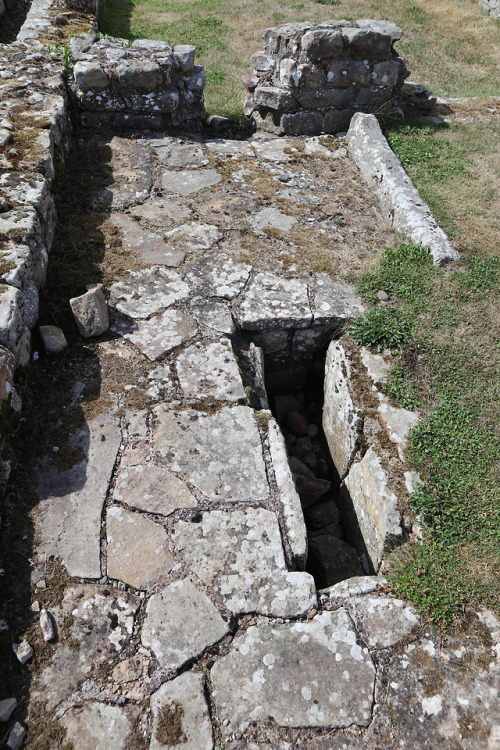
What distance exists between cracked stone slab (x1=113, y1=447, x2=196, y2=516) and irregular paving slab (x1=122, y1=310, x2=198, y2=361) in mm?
802

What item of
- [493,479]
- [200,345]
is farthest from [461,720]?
[200,345]

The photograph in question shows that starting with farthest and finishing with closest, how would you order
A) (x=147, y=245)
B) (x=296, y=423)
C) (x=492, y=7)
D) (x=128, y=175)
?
(x=492, y=7) → (x=128, y=175) → (x=147, y=245) → (x=296, y=423)

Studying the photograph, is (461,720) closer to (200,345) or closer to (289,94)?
(200,345)

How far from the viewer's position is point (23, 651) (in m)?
1.97

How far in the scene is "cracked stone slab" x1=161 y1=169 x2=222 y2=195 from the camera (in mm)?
4688

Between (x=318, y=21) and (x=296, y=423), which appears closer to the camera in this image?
(x=296, y=423)

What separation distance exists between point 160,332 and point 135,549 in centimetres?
148

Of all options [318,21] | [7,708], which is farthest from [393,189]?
[318,21]

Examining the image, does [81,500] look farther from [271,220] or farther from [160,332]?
[271,220]

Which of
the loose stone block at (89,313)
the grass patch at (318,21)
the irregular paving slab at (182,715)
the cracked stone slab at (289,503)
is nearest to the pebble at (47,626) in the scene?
the irregular paving slab at (182,715)

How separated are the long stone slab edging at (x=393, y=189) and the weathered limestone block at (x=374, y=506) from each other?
1.96 metres

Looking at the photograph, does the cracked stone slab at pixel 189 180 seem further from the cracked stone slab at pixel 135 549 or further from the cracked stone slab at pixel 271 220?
the cracked stone slab at pixel 135 549

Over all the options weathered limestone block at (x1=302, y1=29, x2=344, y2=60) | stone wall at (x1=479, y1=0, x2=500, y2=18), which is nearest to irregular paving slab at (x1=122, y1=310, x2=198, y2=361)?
weathered limestone block at (x1=302, y1=29, x2=344, y2=60)

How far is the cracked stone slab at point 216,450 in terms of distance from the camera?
2570mm
